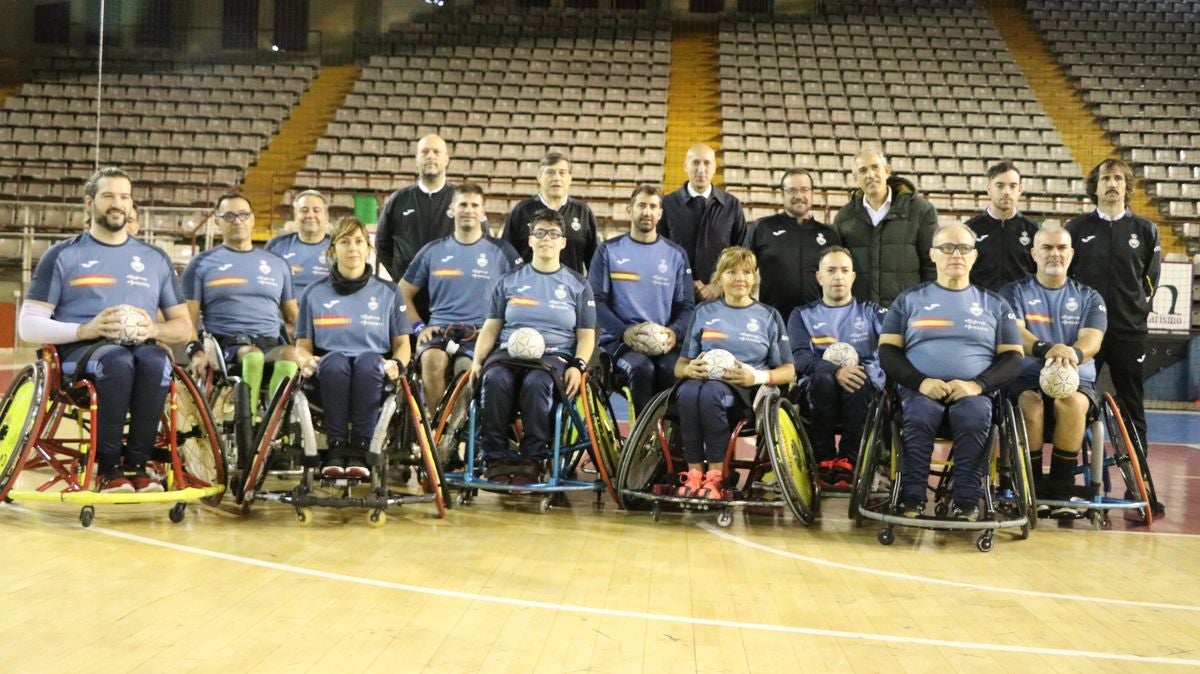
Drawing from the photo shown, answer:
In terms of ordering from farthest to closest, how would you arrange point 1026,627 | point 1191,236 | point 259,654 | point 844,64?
point 844,64, point 1191,236, point 1026,627, point 259,654

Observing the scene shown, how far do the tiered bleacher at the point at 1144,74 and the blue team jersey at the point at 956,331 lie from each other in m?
10.2

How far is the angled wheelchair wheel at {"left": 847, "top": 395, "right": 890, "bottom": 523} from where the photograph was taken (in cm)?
434

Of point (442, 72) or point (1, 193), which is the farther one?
point (442, 72)

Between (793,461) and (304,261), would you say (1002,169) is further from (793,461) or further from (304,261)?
(304,261)

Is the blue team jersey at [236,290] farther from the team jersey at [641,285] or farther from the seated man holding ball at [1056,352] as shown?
the seated man holding ball at [1056,352]

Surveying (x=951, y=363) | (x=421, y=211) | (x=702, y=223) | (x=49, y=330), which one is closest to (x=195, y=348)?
(x=49, y=330)

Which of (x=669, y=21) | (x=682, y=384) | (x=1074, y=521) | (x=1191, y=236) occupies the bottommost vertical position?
(x=1074, y=521)

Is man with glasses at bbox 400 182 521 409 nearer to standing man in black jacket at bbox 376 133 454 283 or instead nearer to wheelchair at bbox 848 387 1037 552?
standing man in black jacket at bbox 376 133 454 283

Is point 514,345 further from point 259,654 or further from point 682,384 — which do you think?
point 259,654

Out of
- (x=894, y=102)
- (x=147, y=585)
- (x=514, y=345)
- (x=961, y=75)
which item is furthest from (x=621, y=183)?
(x=147, y=585)

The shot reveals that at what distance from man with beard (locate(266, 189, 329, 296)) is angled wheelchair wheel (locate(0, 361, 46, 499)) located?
6.18 ft

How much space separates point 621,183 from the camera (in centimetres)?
1353

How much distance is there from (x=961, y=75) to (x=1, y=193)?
483 inches

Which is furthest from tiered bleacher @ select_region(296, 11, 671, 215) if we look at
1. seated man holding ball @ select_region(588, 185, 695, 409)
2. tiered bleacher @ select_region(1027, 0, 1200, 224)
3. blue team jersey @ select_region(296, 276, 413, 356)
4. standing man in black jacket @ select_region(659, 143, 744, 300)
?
blue team jersey @ select_region(296, 276, 413, 356)
